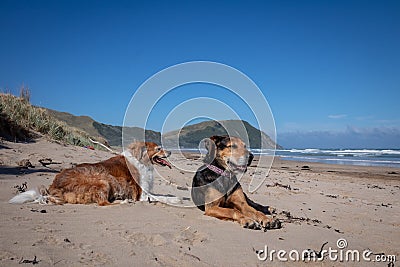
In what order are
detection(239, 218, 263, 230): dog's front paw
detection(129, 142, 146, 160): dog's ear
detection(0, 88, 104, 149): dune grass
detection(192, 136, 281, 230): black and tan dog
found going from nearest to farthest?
detection(239, 218, 263, 230): dog's front paw, detection(192, 136, 281, 230): black and tan dog, detection(129, 142, 146, 160): dog's ear, detection(0, 88, 104, 149): dune grass

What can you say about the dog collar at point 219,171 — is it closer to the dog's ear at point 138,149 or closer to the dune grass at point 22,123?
the dog's ear at point 138,149

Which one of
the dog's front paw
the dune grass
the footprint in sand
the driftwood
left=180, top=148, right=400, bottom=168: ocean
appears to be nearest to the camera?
the footprint in sand

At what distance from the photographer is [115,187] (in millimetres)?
6852

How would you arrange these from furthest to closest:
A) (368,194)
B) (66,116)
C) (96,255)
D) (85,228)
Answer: (66,116) → (368,194) → (85,228) → (96,255)

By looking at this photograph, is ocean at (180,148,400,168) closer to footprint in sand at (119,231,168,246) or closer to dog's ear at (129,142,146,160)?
dog's ear at (129,142,146,160)

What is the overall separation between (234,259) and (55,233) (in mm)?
2099

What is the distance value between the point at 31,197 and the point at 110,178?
1.74m

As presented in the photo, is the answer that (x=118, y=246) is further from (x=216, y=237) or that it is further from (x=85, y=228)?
(x=216, y=237)

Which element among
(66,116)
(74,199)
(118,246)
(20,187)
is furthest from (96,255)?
(66,116)

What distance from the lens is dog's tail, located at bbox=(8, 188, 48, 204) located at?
5.33m

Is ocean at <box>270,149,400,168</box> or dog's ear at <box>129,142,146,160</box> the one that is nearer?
dog's ear at <box>129,142,146,160</box>

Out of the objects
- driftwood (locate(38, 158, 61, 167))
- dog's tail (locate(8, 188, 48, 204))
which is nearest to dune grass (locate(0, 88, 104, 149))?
driftwood (locate(38, 158, 61, 167))

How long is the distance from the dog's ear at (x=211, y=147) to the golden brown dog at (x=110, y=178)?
6.65 ft

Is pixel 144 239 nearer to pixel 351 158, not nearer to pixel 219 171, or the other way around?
pixel 219 171
